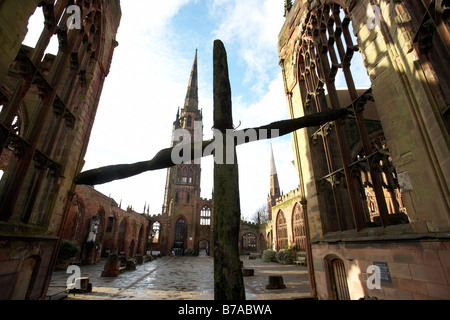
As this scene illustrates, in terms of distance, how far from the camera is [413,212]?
10.3ft

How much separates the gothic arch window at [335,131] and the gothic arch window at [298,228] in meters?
21.7

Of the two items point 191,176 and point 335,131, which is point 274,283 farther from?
point 191,176

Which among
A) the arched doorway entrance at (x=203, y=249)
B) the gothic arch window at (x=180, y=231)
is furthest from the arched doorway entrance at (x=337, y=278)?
the gothic arch window at (x=180, y=231)

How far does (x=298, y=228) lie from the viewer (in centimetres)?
2659

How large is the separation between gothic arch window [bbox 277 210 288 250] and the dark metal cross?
30.4 meters

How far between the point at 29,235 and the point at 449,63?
7.70 m

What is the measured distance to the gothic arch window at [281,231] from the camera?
30.2 m

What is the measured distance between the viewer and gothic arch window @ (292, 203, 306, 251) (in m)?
25.3

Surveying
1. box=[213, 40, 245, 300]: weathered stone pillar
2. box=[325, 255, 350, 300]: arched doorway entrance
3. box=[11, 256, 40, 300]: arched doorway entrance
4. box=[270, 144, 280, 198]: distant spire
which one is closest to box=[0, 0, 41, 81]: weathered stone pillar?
box=[213, 40, 245, 300]: weathered stone pillar

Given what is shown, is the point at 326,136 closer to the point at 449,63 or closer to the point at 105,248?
the point at 449,63

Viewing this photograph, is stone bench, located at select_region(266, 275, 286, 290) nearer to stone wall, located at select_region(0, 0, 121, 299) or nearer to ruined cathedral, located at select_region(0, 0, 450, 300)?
ruined cathedral, located at select_region(0, 0, 450, 300)

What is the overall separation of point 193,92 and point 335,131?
2350 inches

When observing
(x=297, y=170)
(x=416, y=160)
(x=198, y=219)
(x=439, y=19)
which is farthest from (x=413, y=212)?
(x=198, y=219)

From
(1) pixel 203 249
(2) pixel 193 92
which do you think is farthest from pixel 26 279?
(2) pixel 193 92
